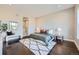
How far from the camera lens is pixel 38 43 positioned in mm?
2033

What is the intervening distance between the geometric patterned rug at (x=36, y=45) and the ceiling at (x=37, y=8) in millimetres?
549

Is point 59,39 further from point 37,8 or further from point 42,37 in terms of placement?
point 37,8

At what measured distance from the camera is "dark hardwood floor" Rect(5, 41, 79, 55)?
1.88m

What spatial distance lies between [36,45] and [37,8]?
0.76 m

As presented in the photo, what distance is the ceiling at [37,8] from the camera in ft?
6.25

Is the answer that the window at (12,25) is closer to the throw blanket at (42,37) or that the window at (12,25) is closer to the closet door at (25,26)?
the closet door at (25,26)

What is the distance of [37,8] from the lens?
198cm

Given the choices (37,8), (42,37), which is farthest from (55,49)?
(37,8)

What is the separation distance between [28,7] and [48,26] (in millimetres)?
579

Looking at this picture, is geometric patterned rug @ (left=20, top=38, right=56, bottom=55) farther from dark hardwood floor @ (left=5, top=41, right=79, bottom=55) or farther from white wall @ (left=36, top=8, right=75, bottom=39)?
white wall @ (left=36, top=8, right=75, bottom=39)

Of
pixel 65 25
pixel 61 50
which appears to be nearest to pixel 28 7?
pixel 65 25

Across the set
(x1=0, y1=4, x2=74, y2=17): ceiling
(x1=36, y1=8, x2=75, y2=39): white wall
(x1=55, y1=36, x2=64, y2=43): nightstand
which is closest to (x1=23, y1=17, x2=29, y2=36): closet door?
(x1=0, y1=4, x2=74, y2=17): ceiling

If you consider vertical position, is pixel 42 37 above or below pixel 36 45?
above
